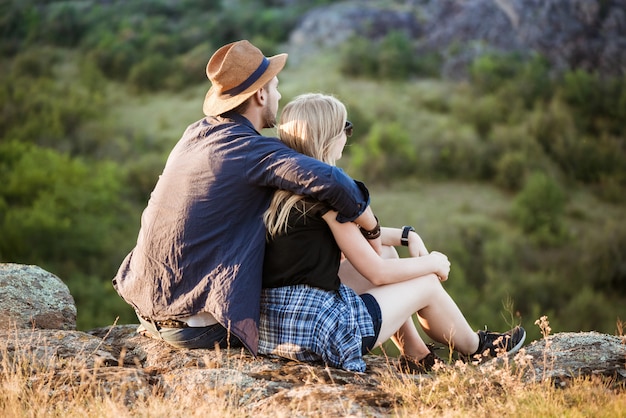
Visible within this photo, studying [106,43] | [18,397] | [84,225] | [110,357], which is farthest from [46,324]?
[106,43]

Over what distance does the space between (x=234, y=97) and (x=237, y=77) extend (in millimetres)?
93

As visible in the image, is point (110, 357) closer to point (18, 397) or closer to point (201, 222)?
point (18, 397)

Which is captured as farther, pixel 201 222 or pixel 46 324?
pixel 46 324

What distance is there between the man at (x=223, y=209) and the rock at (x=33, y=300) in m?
0.88

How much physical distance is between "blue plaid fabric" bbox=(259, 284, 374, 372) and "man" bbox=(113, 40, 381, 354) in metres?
0.14

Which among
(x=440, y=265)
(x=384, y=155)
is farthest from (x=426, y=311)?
(x=384, y=155)

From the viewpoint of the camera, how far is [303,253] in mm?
3363

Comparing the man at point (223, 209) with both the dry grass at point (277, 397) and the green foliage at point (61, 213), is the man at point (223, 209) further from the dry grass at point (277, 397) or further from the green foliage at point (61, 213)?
the green foliage at point (61, 213)

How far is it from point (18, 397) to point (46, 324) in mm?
1190

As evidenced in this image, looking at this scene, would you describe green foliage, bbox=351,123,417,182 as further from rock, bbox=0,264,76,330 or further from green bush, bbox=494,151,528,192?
rock, bbox=0,264,76,330

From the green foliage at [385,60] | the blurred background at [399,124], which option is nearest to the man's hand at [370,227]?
the blurred background at [399,124]

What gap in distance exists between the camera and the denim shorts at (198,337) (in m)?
3.49

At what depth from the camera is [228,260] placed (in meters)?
3.29

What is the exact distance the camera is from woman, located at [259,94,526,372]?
335cm
